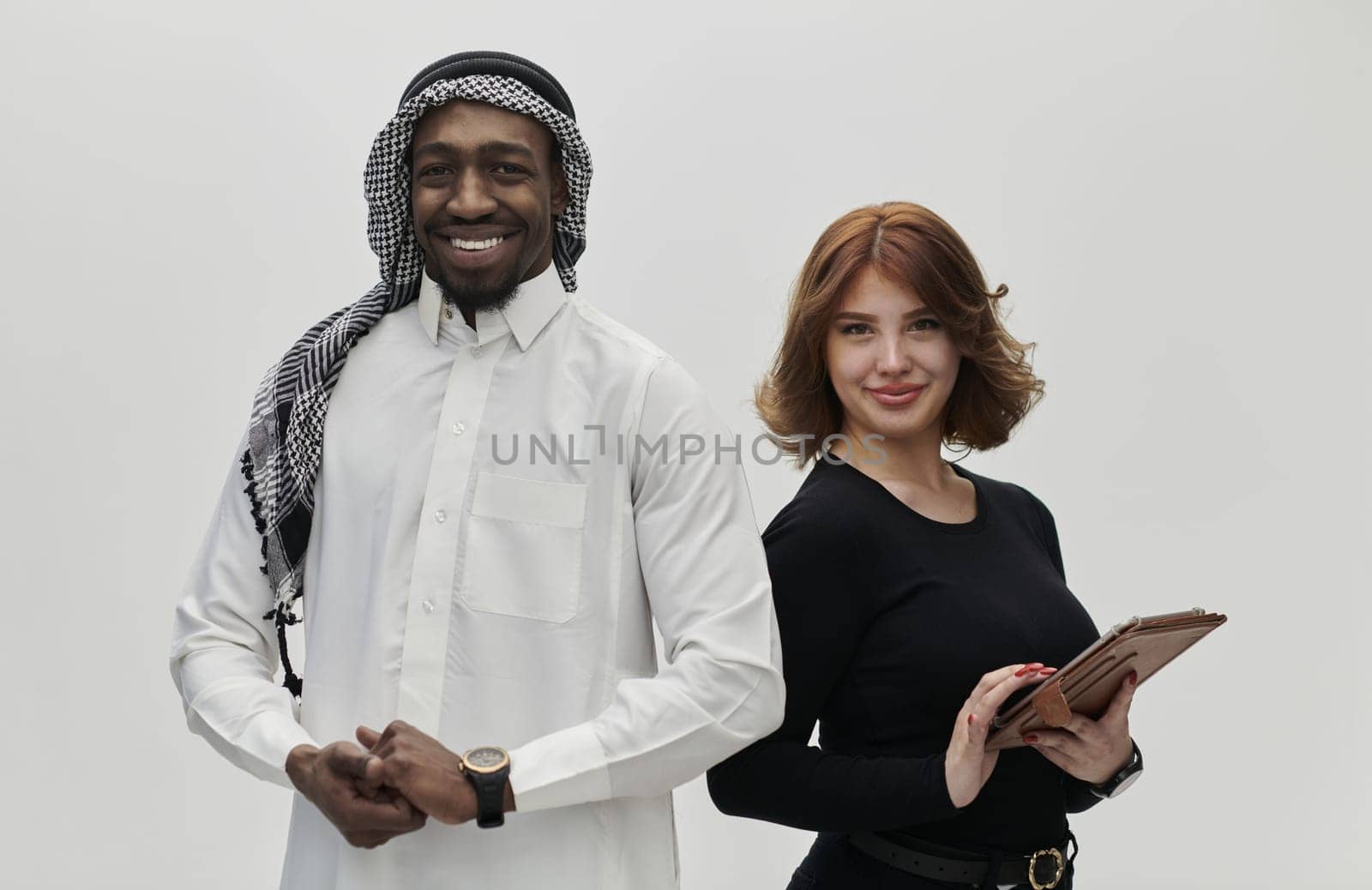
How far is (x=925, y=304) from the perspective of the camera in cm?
235

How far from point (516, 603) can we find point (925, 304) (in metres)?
0.77

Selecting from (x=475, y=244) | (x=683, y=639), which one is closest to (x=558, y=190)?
(x=475, y=244)

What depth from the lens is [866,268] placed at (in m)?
2.36

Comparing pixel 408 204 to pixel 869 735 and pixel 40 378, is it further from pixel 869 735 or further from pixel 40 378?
pixel 40 378

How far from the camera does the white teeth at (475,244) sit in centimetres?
211

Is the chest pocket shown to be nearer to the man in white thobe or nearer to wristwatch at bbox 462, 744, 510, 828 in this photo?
the man in white thobe

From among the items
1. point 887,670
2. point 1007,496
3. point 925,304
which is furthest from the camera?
point 1007,496

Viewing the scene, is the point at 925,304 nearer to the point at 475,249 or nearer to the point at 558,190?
the point at 558,190

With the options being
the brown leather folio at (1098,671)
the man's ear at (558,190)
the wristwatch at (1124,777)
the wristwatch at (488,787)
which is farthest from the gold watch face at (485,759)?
the wristwatch at (1124,777)

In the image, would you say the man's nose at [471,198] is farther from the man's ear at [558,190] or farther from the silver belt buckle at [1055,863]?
the silver belt buckle at [1055,863]

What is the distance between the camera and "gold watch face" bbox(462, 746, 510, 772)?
1919mm

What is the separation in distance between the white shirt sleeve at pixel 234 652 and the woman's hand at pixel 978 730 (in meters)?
0.85

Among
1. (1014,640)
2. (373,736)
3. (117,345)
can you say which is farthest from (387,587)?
(117,345)


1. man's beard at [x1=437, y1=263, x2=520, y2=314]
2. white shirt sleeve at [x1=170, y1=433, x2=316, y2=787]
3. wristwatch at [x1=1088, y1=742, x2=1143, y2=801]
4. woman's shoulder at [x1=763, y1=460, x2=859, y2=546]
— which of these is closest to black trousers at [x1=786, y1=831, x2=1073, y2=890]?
wristwatch at [x1=1088, y1=742, x2=1143, y2=801]
